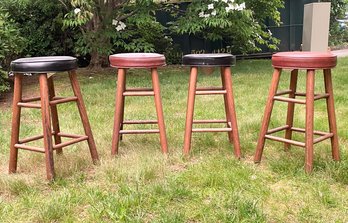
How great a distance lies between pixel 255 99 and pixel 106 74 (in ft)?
12.6

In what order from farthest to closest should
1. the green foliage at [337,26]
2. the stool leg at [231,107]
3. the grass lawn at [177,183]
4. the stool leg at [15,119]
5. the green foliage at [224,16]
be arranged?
the green foliage at [337,26] → the green foliage at [224,16] → the stool leg at [231,107] → the stool leg at [15,119] → the grass lawn at [177,183]

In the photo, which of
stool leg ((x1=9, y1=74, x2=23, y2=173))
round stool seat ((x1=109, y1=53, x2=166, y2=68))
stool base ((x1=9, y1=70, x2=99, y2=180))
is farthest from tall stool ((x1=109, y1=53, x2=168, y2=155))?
stool leg ((x1=9, y1=74, x2=23, y2=173))

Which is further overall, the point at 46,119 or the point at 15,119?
the point at 15,119

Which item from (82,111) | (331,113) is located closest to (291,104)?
(331,113)

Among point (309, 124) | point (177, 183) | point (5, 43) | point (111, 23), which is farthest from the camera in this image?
point (111, 23)

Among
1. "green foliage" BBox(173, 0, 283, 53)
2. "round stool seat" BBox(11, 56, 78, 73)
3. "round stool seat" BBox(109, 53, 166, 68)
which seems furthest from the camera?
"green foliage" BBox(173, 0, 283, 53)

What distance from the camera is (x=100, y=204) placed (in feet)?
8.20

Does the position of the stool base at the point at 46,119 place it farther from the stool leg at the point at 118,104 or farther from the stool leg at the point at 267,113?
the stool leg at the point at 267,113

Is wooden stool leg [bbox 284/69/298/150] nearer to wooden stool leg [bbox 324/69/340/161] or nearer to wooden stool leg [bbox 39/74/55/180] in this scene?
wooden stool leg [bbox 324/69/340/161]

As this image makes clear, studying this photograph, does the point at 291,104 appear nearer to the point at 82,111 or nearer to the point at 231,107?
the point at 231,107

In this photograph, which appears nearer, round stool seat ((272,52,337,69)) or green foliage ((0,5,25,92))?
round stool seat ((272,52,337,69))

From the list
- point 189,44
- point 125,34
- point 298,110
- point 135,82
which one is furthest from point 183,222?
point 189,44

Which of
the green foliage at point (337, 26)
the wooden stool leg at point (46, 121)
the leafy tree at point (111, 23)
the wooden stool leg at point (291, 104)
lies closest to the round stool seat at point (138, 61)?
the wooden stool leg at point (46, 121)

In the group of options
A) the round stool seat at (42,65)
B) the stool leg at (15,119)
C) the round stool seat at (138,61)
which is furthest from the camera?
the round stool seat at (138,61)
